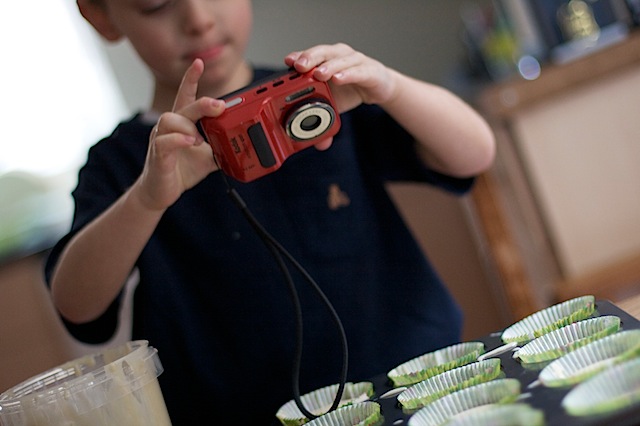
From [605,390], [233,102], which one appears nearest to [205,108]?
[233,102]

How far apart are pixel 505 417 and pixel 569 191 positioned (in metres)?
1.48

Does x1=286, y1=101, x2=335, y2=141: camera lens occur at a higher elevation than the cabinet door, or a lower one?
higher

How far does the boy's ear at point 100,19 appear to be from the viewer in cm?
87

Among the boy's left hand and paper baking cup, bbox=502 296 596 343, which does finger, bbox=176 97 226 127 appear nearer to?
the boy's left hand

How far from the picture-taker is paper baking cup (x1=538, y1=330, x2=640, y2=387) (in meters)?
0.47

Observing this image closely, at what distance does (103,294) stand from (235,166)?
0.23m

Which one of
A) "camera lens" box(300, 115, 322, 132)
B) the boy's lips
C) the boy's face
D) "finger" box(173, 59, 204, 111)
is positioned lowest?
"camera lens" box(300, 115, 322, 132)

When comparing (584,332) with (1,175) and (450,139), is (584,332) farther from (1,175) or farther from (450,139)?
(1,175)

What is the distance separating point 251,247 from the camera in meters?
0.84

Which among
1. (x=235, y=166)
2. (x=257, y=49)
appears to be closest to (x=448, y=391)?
(x=235, y=166)

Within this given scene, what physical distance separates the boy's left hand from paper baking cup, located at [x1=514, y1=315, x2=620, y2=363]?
0.24 meters

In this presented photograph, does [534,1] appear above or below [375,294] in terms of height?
above

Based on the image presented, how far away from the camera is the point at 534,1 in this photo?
1900mm

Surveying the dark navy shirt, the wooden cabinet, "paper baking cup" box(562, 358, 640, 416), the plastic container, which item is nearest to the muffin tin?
"paper baking cup" box(562, 358, 640, 416)
